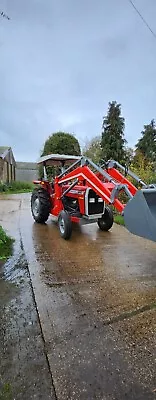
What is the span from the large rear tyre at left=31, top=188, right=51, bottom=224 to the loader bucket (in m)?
3.62

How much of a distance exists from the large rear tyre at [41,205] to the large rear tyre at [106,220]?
141cm

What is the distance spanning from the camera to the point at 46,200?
685 cm

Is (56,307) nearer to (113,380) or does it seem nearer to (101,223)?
(113,380)

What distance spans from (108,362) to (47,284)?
4.87ft

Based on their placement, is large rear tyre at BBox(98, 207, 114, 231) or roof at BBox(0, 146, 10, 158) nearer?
large rear tyre at BBox(98, 207, 114, 231)

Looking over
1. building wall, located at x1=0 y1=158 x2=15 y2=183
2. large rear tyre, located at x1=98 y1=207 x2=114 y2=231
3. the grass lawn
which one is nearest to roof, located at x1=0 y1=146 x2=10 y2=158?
building wall, located at x1=0 y1=158 x2=15 y2=183

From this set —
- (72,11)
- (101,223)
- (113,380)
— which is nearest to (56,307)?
(113,380)

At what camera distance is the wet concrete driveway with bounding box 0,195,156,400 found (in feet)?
5.70

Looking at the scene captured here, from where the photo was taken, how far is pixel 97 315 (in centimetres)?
256

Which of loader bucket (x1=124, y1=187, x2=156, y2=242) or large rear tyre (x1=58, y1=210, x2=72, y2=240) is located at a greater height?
loader bucket (x1=124, y1=187, x2=156, y2=242)

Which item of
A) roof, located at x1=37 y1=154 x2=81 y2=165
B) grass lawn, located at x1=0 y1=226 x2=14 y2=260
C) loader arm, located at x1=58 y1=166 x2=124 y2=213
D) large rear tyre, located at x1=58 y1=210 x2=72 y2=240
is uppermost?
roof, located at x1=37 y1=154 x2=81 y2=165

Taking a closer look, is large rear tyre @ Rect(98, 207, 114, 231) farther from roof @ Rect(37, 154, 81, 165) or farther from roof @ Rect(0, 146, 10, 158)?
roof @ Rect(0, 146, 10, 158)

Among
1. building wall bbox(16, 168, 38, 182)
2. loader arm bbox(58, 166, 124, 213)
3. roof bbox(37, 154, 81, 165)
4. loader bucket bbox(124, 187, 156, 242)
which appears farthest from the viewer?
building wall bbox(16, 168, 38, 182)

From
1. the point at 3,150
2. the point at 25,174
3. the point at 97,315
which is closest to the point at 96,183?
the point at 97,315
